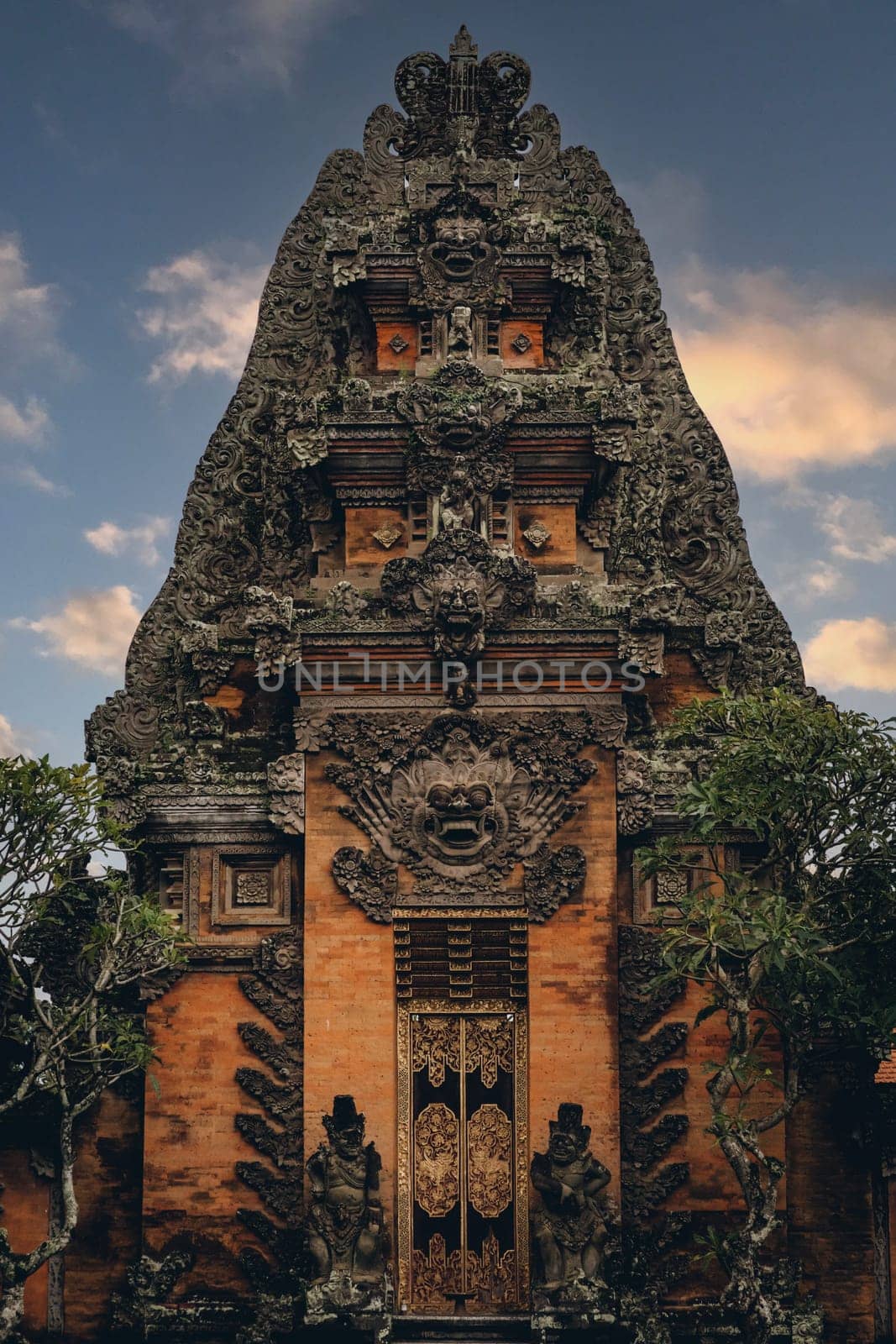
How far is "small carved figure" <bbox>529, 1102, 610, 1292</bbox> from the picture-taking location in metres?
19.2

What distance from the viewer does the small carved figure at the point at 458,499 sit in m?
21.4

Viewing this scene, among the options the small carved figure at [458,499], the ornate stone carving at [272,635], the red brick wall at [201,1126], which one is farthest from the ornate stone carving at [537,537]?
the red brick wall at [201,1126]

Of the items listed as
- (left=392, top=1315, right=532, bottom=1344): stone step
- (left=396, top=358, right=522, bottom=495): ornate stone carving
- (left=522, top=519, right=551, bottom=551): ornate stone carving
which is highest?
(left=396, top=358, right=522, bottom=495): ornate stone carving

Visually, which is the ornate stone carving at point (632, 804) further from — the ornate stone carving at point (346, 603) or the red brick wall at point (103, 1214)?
the red brick wall at point (103, 1214)

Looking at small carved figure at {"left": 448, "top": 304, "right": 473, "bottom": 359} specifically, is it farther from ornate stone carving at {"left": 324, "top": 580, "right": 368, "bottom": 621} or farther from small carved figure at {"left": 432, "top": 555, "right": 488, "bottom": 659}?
ornate stone carving at {"left": 324, "top": 580, "right": 368, "bottom": 621}

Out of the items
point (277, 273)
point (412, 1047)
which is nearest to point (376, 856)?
point (412, 1047)

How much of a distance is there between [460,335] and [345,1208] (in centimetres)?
1026

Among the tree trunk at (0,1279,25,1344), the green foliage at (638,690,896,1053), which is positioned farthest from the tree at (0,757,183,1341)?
the green foliage at (638,690,896,1053)

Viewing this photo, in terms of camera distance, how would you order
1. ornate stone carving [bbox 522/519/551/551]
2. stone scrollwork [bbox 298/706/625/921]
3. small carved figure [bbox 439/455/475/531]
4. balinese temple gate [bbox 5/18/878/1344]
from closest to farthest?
balinese temple gate [bbox 5/18/878/1344], stone scrollwork [bbox 298/706/625/921], small carved figure [bbox 439/455/475/531], ornate stone carving [bbox 522/519/551/551]

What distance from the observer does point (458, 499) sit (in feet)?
70.4

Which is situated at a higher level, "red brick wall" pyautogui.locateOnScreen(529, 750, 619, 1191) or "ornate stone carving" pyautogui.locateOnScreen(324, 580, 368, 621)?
"ornate stone carving" pyautogui.locateOnScreen(324, 580, 368, 621)

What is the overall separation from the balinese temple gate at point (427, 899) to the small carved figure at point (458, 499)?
4 centimetres

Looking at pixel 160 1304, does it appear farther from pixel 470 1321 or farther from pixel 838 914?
pixel 838 914

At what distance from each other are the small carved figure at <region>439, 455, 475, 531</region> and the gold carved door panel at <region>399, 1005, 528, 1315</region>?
5.62m
